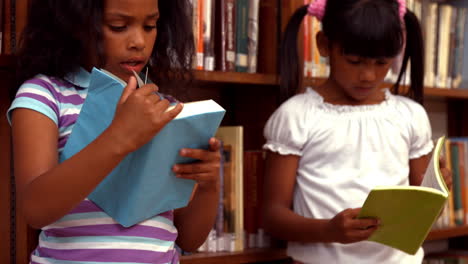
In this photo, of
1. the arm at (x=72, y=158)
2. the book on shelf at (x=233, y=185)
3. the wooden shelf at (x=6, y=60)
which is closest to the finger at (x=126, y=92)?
the arm at (x=72, y=158)

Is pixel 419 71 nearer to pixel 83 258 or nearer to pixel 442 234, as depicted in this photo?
pixel 442 234

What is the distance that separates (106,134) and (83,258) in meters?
0.22

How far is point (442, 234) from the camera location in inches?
67.9

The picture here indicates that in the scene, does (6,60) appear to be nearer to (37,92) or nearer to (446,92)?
(37,92)

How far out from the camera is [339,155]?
1291 millimetres

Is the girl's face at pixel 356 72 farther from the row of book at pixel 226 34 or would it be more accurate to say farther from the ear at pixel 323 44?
the row of book at pixel 226 34

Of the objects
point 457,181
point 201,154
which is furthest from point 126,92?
point 457,181

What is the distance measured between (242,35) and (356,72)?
289 millimetres

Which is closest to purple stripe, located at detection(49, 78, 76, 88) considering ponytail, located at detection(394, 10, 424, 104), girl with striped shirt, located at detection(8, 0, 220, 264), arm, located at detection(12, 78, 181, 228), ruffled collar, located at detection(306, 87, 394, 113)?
girl with striped shirt, located at detection(8, 0, 220, 264)

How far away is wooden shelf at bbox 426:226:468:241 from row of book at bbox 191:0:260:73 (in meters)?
0.71

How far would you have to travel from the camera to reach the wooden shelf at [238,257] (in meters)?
1.29

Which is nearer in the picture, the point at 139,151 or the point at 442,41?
the point at 139,151

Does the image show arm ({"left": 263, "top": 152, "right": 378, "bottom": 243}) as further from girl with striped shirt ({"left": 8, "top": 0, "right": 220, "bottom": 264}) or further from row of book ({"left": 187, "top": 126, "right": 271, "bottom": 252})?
girl with striped shirt ({"left": 8, "top": 0, "right": 220, "bottom": 264})

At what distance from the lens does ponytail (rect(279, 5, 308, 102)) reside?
1413mm
